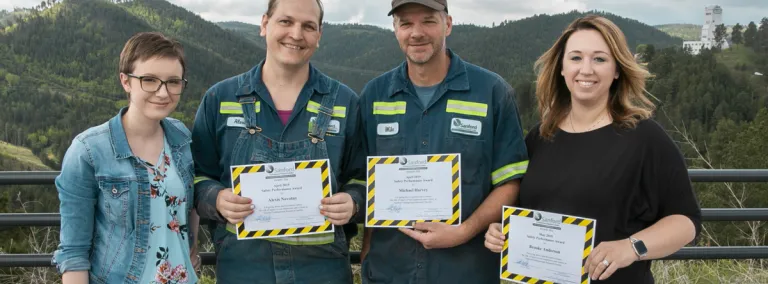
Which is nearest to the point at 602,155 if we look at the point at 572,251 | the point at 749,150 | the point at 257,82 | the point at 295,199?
the point at 572,251

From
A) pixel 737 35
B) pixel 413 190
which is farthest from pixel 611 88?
pixel 737 35

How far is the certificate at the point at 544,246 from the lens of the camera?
2.71 meters

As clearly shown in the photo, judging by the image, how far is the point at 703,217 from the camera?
3.79 m

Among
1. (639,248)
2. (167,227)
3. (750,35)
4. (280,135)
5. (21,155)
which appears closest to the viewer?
(639,248)


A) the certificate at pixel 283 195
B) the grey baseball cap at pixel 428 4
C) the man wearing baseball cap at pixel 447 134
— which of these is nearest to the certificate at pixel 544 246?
the man wearing baseball cap at pixel 447 134

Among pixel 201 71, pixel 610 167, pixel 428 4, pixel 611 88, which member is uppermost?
pixel 428 4

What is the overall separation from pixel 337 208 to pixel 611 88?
1381mm

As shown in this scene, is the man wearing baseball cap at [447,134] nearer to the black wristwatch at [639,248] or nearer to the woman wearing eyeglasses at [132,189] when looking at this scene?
the black wristwatch at [639,248]

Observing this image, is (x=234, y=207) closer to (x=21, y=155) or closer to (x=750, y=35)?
(x=21, y=155)

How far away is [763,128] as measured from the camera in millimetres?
55938

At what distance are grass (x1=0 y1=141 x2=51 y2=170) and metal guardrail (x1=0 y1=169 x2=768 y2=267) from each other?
299 feet

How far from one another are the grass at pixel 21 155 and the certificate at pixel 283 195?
92.8 metres

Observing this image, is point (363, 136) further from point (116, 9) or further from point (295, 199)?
point (116, 9)

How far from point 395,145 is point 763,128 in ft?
205
